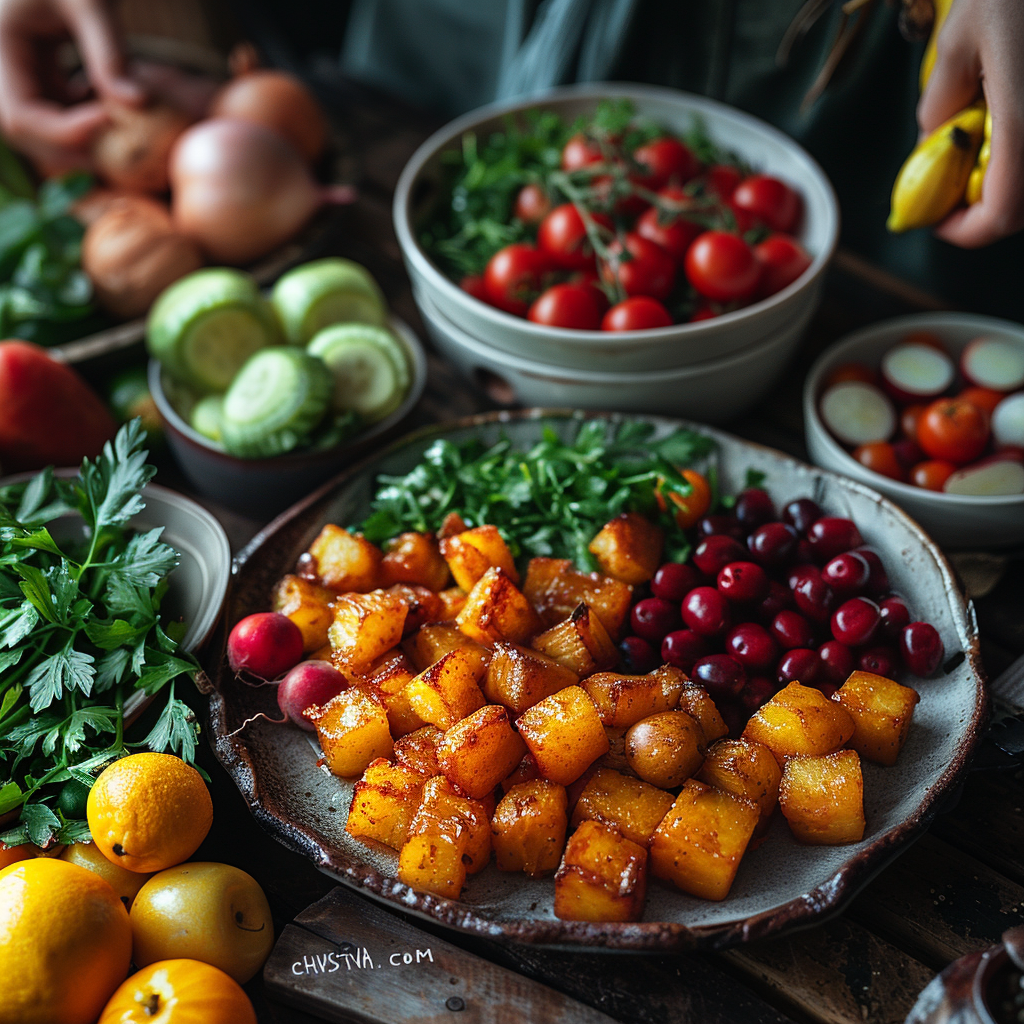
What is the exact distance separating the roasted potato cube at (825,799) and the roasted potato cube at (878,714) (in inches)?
2.9

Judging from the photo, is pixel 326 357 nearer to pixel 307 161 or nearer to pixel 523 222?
pixel 523 222

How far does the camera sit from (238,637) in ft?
4.26

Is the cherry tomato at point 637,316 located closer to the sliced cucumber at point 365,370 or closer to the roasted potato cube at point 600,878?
the sliced cucumber at point 365,370

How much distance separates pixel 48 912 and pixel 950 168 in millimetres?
1670

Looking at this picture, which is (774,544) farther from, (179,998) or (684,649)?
(179,998)

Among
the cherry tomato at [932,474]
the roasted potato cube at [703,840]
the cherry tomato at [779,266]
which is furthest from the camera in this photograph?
the cherry tomato at [779,266]

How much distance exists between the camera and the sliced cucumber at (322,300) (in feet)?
6.27

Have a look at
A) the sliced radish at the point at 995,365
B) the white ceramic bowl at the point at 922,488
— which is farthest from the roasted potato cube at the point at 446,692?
the sliced radish at the point at 995,365

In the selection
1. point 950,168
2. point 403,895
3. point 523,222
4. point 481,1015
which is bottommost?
point 481,1015

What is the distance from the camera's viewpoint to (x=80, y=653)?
1.24 meters

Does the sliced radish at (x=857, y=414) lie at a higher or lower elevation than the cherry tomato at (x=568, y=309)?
lower

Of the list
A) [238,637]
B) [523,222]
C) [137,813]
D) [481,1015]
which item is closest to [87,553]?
[238,637]

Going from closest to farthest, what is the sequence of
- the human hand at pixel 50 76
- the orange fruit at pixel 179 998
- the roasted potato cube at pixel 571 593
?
the orange fruit at pixel 179 998 → the roasted potato cube at pixel 571 593 → the human hand at pixel 50 76

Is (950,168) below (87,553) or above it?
above
